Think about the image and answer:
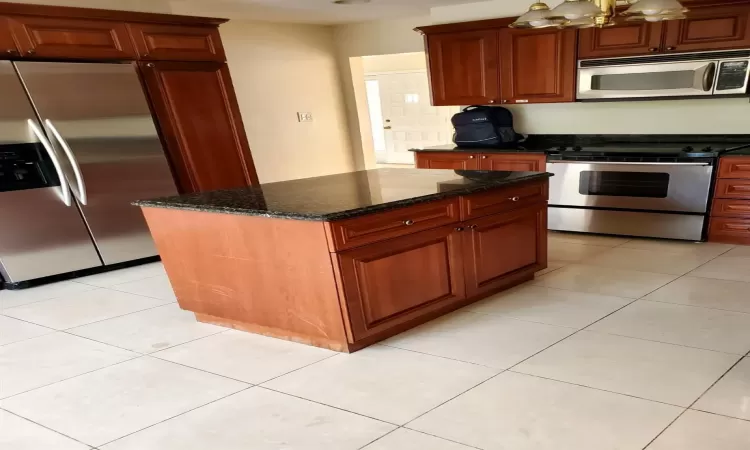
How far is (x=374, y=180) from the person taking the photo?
2.84m

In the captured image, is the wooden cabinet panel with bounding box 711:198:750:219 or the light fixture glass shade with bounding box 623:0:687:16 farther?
the wooden cabinet panel with bounding box 711:198:750:219

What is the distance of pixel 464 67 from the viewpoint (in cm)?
442

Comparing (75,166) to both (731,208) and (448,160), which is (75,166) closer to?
(448,160)

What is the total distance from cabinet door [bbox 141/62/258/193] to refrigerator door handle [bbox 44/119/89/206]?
2.18 ft

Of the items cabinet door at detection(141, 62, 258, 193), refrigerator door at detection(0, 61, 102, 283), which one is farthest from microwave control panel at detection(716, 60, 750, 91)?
refrigerator door at detection(0, 61, 102, 283)

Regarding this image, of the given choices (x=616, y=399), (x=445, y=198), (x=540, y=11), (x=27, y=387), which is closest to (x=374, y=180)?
(x=445, y=198)

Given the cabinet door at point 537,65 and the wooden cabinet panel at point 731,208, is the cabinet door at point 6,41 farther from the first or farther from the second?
the wooden cabinet panel at point 731,208

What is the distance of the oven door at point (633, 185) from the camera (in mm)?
3355

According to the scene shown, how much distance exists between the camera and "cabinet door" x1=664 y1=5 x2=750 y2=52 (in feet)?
10.6

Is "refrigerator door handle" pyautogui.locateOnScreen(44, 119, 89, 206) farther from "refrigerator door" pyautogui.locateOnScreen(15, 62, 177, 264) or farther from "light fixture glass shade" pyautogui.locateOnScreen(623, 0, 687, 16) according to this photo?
"light fixture glass shade" pyautogui.locateOnScreen(623, 0, 687, 16)

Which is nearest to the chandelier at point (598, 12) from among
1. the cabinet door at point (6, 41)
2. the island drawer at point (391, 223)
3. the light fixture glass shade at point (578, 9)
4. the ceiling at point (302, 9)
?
the light fixture glass shade at point (578, 9)

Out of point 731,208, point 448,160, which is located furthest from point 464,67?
point 731,208

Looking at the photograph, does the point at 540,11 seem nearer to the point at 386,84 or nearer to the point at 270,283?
the point at 270,283

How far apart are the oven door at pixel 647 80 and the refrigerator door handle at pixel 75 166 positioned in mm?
3908
